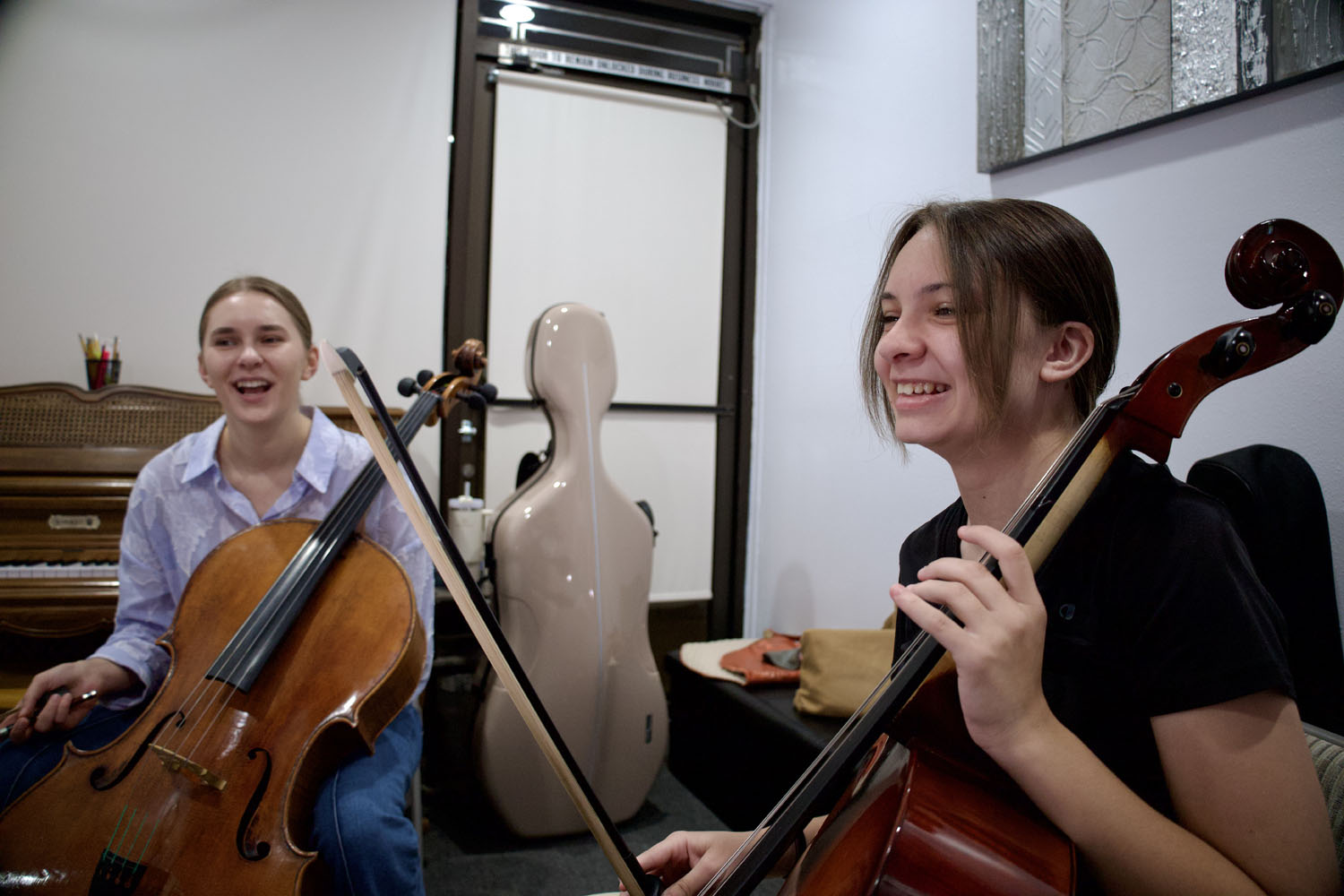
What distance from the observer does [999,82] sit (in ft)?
6.19

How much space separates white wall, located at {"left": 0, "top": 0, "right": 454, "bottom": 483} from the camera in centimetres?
241

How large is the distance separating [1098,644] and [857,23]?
2415mm

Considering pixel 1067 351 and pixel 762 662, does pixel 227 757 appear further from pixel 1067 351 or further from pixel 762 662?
pixel 762 662

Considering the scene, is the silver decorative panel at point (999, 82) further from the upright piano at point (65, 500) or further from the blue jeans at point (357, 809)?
the upright piano at point (65, 500)

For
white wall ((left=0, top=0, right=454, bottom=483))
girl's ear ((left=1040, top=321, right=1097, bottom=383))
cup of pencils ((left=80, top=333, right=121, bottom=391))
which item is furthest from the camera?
white wall ((left=0, top=0, right=454, bottom=483))

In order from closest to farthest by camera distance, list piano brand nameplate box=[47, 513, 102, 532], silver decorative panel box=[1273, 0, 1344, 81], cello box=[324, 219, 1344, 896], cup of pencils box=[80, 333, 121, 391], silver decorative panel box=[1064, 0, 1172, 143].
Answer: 1. cello box=[324, 219, 1344, 896]
2. silver decorative panel box=[1273, 0, 1344, 81]
3. silver decorative panel box=[1064, 0, 1172, 143]
4. piano brand nameplate box=[47, 513, 102, 532]
5. cup of pencils box=[80, 333, 121, 391]

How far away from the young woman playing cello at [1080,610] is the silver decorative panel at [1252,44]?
2.84 ft

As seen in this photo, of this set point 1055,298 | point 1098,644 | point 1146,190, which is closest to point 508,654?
point 1098,644

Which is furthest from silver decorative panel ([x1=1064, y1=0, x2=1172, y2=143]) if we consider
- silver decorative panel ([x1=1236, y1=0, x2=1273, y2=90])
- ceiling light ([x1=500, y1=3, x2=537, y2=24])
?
ceiling light ([x1=500, y1=3, x2=537, y2=24])

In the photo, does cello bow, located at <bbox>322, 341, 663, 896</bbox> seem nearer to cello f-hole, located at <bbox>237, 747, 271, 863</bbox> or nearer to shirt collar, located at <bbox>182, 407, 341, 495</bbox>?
cello f-hole, located at <bbox>237, 747, 271, 863</bbox>

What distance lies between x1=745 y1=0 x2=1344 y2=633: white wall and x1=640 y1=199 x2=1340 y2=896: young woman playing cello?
78 centimetres

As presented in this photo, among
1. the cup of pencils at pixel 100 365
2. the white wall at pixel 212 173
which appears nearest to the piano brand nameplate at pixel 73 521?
the cup of pencils at pixel 100 365

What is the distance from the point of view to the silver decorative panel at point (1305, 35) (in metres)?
1.21

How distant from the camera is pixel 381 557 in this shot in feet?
4.22
